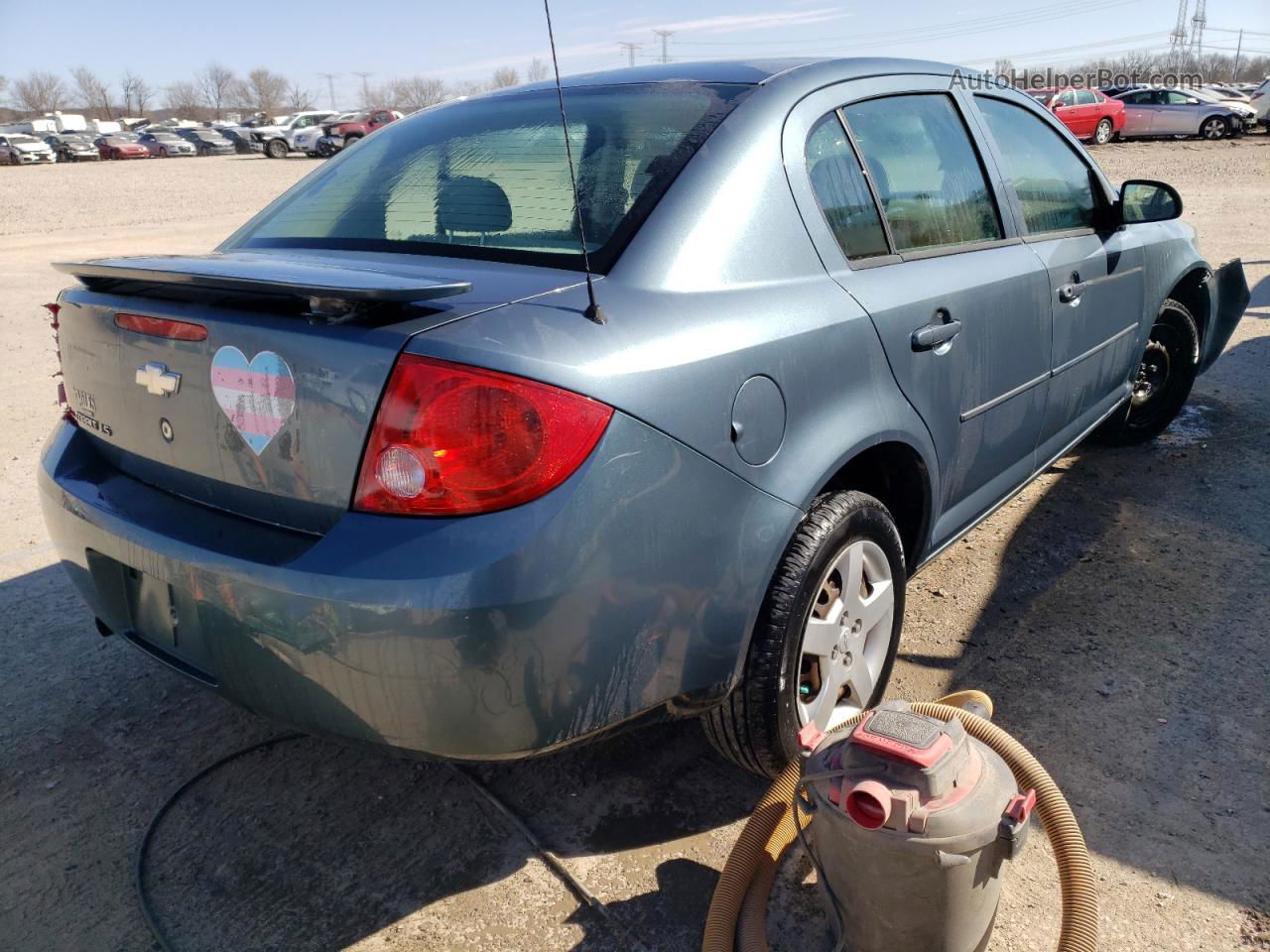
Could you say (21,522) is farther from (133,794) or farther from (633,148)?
(633,148)

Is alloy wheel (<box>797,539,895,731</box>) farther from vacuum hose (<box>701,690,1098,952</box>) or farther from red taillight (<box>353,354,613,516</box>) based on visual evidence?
red taillight (<box>353,354,613,516</box>)

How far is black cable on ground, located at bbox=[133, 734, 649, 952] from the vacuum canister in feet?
1.66

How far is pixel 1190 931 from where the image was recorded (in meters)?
1.96

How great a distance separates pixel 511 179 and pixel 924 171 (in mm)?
1174

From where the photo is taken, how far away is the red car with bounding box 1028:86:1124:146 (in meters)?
24.7

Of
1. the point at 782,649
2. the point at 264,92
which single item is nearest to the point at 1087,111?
the point at 782,649

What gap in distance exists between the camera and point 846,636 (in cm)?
235

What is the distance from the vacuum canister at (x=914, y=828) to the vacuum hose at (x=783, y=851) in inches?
5.6

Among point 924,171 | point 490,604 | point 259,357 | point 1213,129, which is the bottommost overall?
point 1213,129

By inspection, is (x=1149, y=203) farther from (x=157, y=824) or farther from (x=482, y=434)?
(x=157, y=824)

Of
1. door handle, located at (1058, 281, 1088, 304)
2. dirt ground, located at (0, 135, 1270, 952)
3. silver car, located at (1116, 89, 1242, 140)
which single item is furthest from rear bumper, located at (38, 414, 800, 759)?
silver car, located at (1116, 89, 1242, 140)

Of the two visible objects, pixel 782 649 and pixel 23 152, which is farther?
pixel 23 152

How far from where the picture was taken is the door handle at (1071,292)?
10.3 feet

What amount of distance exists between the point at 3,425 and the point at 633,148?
15.1 feet
